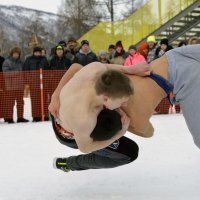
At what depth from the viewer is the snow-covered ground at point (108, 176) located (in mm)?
3039

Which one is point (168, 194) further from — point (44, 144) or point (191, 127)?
point (44, 144)

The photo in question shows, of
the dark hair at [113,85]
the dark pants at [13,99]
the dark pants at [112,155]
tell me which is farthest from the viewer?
the dark pants at [13,99]

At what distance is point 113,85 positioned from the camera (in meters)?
2.18

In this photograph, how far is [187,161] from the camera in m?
3.95

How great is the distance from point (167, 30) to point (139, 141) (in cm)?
1047

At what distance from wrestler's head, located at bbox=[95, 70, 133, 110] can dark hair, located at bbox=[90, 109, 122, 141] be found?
8.9 inches

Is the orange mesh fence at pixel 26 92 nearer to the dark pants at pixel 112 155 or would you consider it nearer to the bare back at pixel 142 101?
the dark pants at pixel 112 155

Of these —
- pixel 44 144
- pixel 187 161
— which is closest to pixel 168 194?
pixel 187 161

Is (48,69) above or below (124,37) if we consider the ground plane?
below

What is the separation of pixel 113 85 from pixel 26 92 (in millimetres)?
5869

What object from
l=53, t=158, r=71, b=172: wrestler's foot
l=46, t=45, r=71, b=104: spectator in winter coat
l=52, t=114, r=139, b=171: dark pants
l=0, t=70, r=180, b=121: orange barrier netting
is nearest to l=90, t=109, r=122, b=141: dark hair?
l=52, t=114, r=139, b=171: dark pants

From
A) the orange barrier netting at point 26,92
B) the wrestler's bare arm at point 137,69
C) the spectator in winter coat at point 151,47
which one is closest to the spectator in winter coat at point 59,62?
the orange barrier netting at point 26,92

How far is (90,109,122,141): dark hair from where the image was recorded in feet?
8.15

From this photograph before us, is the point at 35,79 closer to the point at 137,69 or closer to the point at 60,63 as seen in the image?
the point at 60,63
